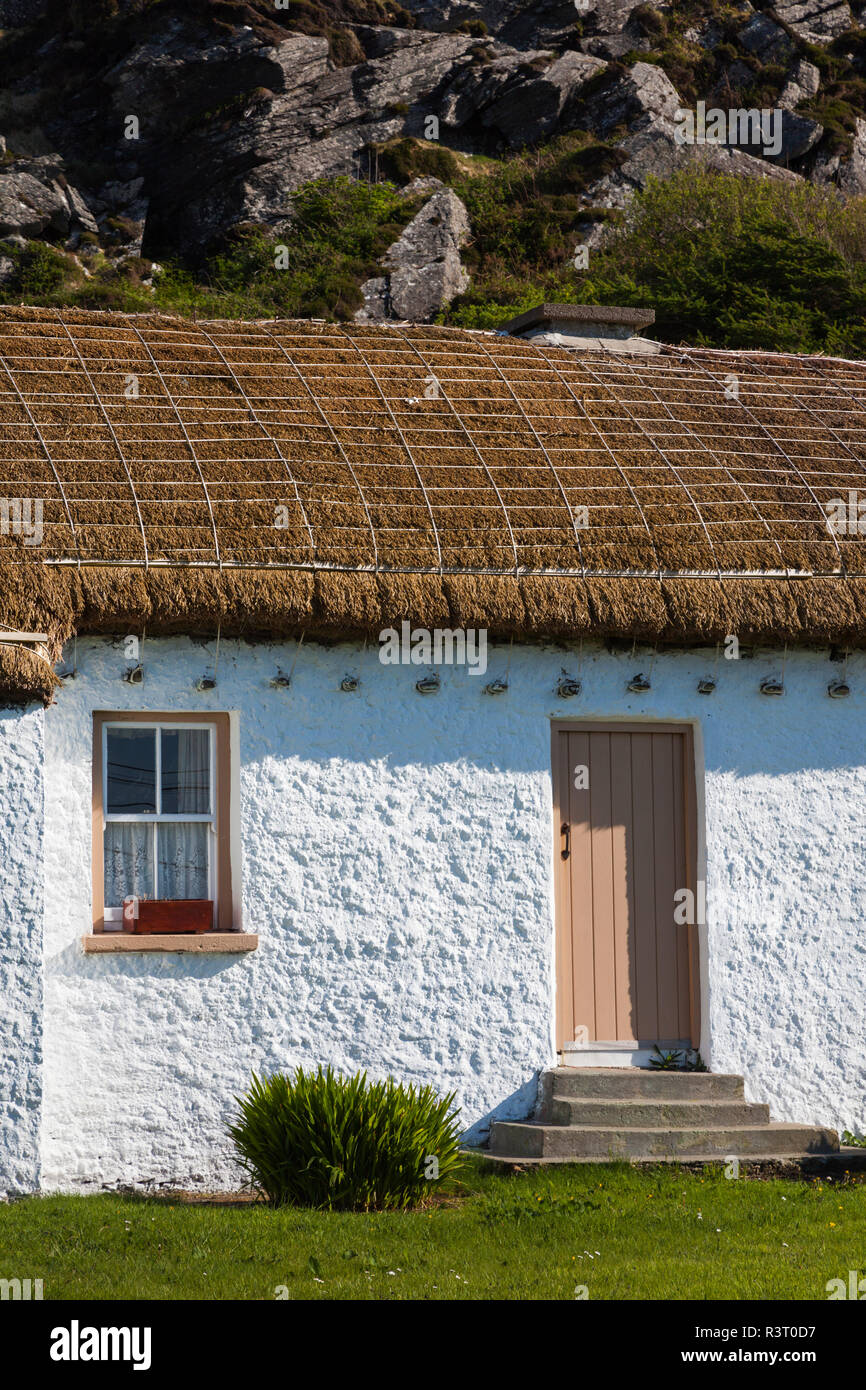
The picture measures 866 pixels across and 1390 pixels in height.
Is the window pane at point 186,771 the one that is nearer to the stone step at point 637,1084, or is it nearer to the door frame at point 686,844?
the door frame at point 686,844

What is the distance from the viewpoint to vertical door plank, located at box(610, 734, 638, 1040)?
33.3 feet

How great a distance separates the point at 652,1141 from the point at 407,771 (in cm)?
271

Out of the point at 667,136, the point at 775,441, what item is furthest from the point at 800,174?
the point at 775,441

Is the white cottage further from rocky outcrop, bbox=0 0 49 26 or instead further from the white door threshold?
rocky outcrop, bbox=0 0 49 26

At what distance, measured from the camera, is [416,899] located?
9617 mm

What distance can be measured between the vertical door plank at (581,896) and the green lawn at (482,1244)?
161cm

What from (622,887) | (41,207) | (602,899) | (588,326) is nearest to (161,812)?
(602,899)

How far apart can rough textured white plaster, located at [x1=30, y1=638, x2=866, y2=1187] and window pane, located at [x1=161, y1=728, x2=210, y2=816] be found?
1.05 feet

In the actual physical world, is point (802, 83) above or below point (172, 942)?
above

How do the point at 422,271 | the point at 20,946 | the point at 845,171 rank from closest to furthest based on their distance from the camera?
the point at 20,946 → the point at 422,271 → the point at 845,171

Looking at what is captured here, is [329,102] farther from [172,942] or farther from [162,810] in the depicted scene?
[172,942]

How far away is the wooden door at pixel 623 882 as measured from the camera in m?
10.1

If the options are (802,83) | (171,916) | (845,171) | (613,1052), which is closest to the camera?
(171,916)

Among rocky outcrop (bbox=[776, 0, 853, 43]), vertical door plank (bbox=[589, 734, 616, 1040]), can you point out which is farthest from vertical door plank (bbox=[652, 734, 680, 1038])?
rocky outcrop (bbox=[776, 0, 853, 43])
